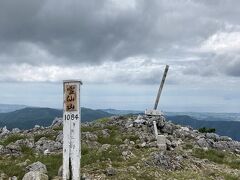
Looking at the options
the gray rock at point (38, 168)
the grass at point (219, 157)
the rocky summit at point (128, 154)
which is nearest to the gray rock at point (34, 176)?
the rocky summit at point (128, 154)

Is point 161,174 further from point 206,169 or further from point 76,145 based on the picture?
point 76,145

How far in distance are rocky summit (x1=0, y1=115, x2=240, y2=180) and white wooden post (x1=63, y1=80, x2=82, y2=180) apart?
15.5 feet

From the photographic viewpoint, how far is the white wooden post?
1538cm

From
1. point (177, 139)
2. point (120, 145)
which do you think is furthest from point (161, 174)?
point (177, 139)

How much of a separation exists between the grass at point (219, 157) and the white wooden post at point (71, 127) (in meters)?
15.6

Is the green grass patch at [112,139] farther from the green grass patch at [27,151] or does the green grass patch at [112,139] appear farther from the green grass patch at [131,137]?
the green grass patch at [27,151]

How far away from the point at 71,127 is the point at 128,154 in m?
12.1

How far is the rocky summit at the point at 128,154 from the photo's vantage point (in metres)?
22.5

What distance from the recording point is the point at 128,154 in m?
27.0

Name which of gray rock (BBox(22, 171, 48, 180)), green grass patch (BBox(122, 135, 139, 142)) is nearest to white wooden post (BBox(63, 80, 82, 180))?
→ gray rock (BBox(22, 171, 48, 180))

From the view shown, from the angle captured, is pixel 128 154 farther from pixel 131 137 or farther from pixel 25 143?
pixel 25 143

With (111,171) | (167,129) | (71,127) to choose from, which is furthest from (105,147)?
(71,127)

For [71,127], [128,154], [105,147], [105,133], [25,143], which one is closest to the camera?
[71,127]

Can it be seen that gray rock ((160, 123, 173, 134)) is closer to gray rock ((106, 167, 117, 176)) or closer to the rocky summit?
the rocky summit
